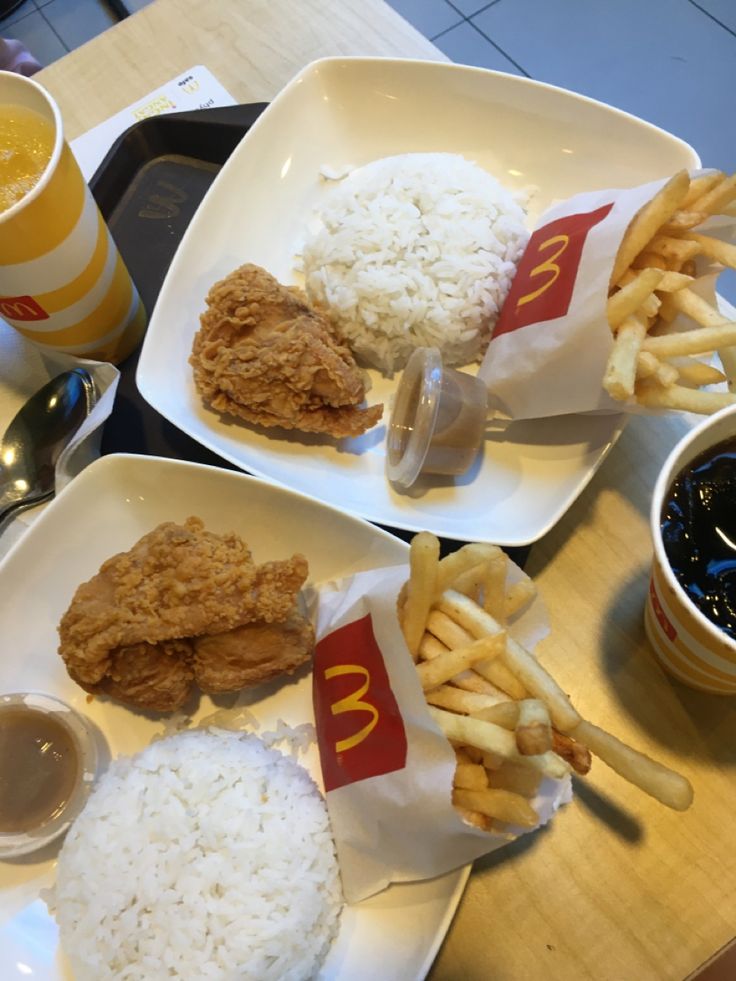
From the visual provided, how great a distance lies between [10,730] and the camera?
1.23 metres

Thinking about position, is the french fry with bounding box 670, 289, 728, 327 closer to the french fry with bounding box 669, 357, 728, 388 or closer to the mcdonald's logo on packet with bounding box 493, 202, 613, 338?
the french fry with bounding box 669, 357, 728, 388

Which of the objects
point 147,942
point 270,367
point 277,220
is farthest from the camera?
point 277,220

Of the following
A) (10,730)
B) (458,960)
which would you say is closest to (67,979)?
(10,730)

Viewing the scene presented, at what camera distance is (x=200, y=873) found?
1103 millimetres

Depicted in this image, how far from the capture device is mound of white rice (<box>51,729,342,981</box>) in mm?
1059

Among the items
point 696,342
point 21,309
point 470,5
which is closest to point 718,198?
point 696,342

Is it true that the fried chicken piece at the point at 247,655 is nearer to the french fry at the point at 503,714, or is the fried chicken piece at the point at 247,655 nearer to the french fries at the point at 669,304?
the french fry at the point at 503,714

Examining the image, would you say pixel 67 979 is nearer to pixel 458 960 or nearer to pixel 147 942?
pixel 147 942

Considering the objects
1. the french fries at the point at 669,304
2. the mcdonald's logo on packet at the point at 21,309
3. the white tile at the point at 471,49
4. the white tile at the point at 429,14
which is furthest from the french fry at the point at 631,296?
the white tile at the point at 429,14

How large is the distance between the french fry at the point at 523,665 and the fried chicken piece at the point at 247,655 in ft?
1.00

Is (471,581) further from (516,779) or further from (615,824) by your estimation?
(615,824)

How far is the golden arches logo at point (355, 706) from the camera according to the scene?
108cm

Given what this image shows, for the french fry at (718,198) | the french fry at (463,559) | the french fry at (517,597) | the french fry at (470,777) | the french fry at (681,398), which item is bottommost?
the french fry at (470,777)

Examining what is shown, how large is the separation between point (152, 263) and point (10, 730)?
112 centimetres
